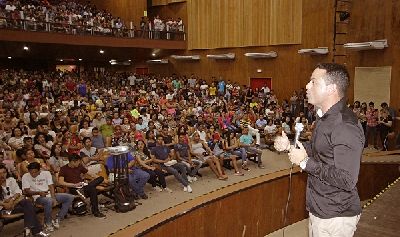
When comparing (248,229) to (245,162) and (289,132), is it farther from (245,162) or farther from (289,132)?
(289,132)

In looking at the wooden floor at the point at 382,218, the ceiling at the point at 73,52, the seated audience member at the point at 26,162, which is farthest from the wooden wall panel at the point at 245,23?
the seated audience member at the point at 26,162

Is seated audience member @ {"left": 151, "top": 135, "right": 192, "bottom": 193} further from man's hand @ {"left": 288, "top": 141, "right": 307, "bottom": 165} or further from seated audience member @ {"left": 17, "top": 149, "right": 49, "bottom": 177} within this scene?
man's hand @ {"left": 288, "top": 141, "right": 307, "bottom": 165}

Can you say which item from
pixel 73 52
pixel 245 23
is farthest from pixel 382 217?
pixel 73 52

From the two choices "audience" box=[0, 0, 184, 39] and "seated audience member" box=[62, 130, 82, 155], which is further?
"audience" box=[0, 0, 184, 39]

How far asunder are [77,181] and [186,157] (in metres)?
2.49

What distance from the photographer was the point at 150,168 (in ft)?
21.6

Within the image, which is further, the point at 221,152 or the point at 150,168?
the point at 221,152

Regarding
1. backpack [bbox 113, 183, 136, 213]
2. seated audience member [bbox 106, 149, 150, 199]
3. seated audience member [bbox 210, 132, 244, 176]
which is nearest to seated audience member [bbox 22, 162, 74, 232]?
backpack [bbox 113, 183, 136, 213]

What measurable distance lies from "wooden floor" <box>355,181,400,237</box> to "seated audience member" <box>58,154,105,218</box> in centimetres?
360

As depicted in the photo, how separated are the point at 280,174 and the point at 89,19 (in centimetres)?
1320

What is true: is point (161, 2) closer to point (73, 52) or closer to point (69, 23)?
point (73, 52)

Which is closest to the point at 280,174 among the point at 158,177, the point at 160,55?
the point at 158,177

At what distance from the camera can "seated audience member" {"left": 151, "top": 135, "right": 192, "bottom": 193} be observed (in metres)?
6.84

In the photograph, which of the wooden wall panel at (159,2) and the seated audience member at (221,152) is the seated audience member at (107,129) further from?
the wooden wall panel at (159,2)
